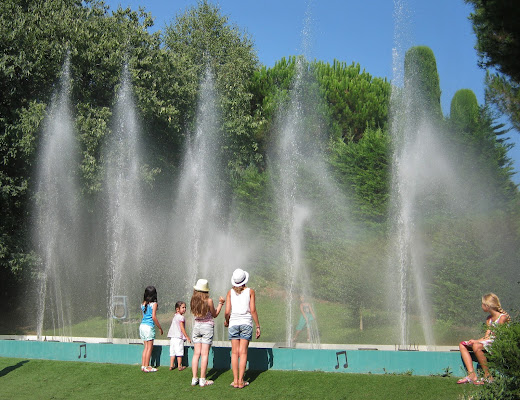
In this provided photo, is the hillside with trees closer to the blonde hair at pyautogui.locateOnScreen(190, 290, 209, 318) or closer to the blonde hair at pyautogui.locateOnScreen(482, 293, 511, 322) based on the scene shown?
the blonde hair at pyautogui.locateOnScreen(482, 293, 511, 322)

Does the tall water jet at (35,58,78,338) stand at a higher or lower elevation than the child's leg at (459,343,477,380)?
higher

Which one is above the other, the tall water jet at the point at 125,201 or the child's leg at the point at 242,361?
the tall water jet at the point at 125,201

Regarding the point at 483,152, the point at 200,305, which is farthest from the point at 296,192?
the point at 200,305

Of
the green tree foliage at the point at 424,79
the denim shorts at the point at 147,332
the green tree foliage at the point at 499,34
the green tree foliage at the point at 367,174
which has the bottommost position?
the denim shorts at the point at 147,332

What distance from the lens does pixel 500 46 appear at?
7.19 meters

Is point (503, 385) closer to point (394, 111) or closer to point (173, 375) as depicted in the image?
point (173, 375)

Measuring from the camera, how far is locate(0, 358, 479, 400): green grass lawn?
7043 mm

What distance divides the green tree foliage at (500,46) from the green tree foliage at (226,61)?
17.3 metres

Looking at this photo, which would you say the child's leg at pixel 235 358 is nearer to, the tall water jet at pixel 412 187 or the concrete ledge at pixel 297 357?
the concrete ledge at pixel 297 357

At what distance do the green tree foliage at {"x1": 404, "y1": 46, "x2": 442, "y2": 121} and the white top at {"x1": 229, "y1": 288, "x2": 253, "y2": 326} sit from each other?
59.2 feet

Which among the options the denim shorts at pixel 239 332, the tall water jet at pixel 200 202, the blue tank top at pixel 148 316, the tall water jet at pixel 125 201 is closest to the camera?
the denim shorts at pixel 239 332

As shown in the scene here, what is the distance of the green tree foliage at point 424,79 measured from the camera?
82.8 feet

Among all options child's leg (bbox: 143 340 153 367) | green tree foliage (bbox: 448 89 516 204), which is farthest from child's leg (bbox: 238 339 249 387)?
green tree foliage (bbox: 448 89 516 204)

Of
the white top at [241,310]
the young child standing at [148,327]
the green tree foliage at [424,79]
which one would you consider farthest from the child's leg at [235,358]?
the green tree foliage at [424,79]
